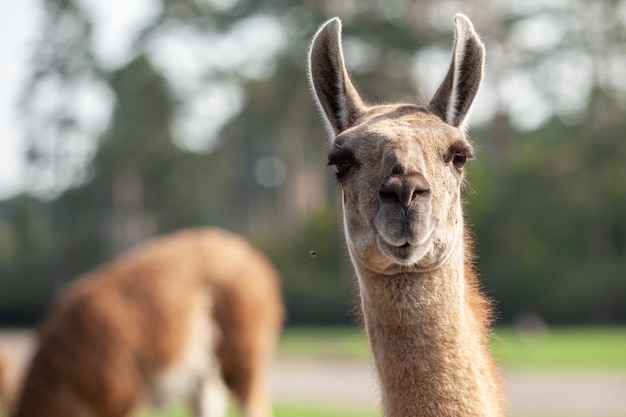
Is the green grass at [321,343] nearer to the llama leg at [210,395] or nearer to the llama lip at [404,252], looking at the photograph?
the llama leg at [210,395]

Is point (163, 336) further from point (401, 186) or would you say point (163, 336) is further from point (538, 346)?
point (538, 346)

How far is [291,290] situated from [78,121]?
16.3 m

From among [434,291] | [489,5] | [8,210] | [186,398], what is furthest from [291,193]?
[434,291]

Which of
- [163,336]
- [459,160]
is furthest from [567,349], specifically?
[459,160]

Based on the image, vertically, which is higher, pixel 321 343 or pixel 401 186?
pixel 401 186

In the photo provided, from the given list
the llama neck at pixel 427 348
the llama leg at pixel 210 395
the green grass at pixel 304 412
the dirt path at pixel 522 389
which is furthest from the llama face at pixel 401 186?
the green grass at pixel 304 412

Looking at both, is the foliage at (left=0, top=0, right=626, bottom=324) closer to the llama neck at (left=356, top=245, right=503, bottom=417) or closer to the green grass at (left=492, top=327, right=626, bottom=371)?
the green grass at (left=492, top=327, right=626, bottom=371)

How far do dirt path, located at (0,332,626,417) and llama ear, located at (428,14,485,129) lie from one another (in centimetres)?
855

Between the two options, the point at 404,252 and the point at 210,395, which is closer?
the point at 404,252

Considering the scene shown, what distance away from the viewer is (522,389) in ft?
55.0

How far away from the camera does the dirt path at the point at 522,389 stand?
1440 cm

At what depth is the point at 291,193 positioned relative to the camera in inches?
1870

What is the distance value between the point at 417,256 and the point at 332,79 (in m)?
1.08

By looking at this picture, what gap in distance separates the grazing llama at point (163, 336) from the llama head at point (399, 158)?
5898 millimetres
